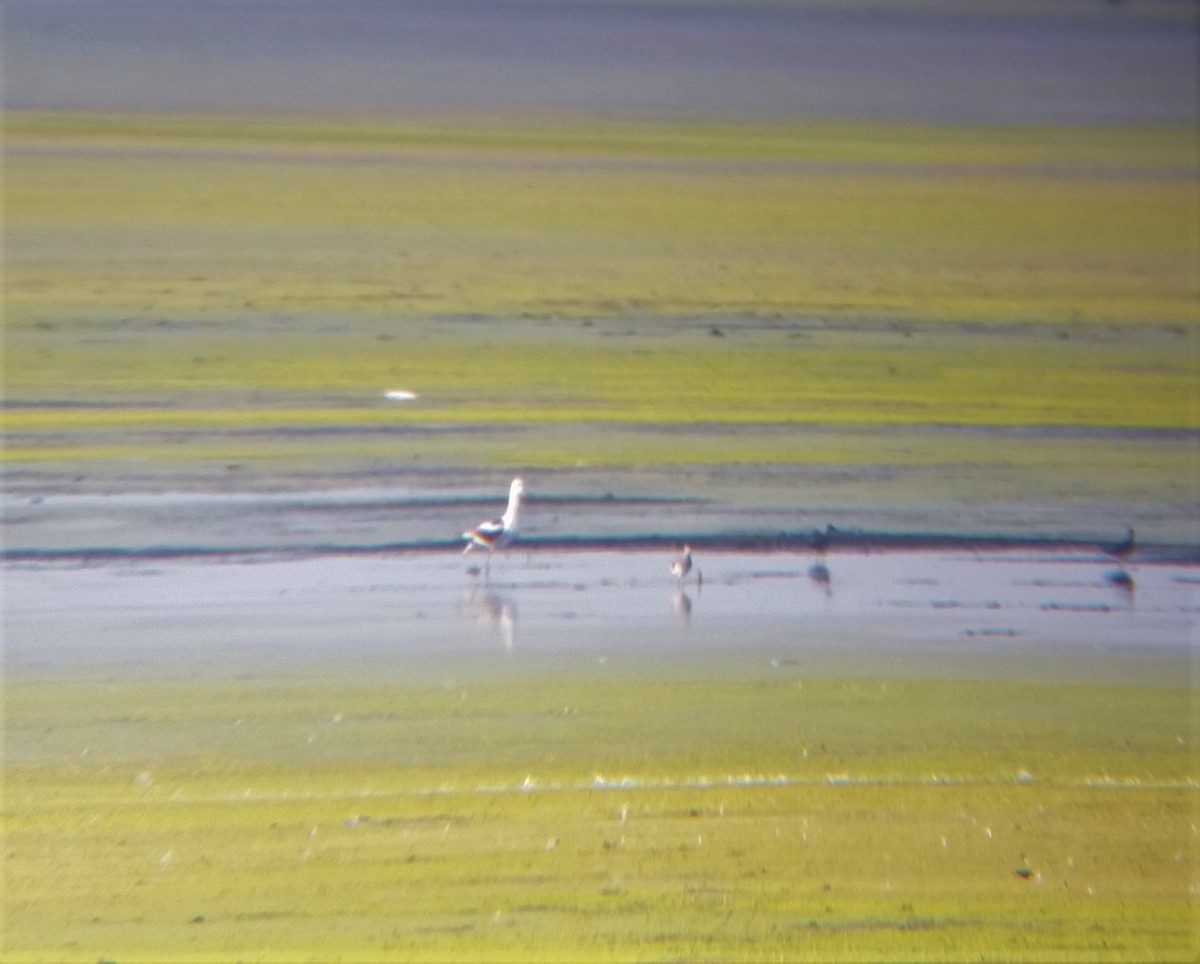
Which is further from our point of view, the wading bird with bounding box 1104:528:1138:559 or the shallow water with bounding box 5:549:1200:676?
the wading bird with bounding box 1104:528:1138:559

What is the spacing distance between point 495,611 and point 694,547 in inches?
51.3

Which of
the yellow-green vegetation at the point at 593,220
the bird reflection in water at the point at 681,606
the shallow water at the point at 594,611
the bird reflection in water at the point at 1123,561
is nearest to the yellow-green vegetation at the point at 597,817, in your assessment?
the shallow water at the point at 594,611

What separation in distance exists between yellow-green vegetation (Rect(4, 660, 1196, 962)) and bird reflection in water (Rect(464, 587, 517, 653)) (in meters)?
0.40

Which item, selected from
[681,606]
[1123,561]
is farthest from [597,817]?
[1123,561]

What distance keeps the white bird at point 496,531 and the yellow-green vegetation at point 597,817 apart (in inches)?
48.7

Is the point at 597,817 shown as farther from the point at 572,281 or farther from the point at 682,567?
the point at 572,281

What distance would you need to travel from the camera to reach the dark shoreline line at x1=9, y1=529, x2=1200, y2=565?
7797 mm

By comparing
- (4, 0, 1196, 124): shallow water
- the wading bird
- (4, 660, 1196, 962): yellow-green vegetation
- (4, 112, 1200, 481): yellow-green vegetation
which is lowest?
(4, 660, 1196, 962): yellow-green vegetation

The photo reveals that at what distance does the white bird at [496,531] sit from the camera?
778 cm

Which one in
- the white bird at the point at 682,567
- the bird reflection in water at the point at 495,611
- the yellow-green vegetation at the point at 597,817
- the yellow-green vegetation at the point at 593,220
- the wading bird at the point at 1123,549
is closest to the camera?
the yellow-green vegetation at the point at 597,817

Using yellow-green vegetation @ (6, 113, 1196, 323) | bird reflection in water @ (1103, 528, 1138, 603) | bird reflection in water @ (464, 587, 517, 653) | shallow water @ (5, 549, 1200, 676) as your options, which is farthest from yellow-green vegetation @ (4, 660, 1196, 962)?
yellow-green vegetation @ (6, 113, 1196, 323)

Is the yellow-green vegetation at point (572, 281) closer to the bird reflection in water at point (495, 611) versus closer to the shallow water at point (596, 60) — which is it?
the bird reflection in water at point (495, 611)

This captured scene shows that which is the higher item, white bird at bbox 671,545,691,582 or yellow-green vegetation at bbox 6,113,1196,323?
yellow-green vegetation at bbox 6,113,1196,323

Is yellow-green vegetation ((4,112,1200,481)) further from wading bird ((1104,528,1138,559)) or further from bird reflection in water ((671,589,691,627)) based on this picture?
bird reflection in water ((671,589,691,627))
